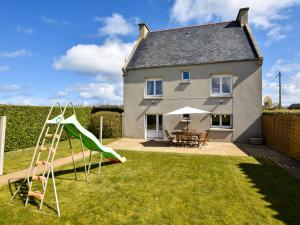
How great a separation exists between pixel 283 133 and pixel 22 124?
640 inches

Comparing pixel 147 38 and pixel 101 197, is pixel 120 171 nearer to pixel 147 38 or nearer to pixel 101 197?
pixel 101 197

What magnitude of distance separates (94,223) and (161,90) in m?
14.8

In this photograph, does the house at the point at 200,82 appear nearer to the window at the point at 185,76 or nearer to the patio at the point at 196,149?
the window at the point at 185,76

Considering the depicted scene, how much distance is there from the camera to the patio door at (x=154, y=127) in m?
18.7

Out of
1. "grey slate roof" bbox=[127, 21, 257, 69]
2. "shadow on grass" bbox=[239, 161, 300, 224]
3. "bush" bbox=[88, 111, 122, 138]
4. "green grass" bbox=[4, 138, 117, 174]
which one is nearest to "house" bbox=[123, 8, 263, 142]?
"grey slate roof" bbox=[127, 21, 257, 69]

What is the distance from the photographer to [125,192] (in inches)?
251

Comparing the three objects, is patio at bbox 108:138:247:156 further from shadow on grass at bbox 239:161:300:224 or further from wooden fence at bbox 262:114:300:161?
shadow on grass at bbox 239:161:300:224

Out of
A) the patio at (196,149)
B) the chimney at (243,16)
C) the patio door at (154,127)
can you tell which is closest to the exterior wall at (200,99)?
the patio door at (154,127)

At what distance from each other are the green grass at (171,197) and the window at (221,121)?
305 inches

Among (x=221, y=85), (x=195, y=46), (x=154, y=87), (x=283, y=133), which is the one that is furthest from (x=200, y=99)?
(x=283, y=133)

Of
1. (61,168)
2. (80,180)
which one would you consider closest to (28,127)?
(61,168)

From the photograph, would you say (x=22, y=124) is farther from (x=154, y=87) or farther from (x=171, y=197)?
(x=171, y=197)

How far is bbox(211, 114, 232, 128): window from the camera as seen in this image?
16.9 m

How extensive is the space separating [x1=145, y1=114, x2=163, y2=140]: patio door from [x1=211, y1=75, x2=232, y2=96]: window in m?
5.25
